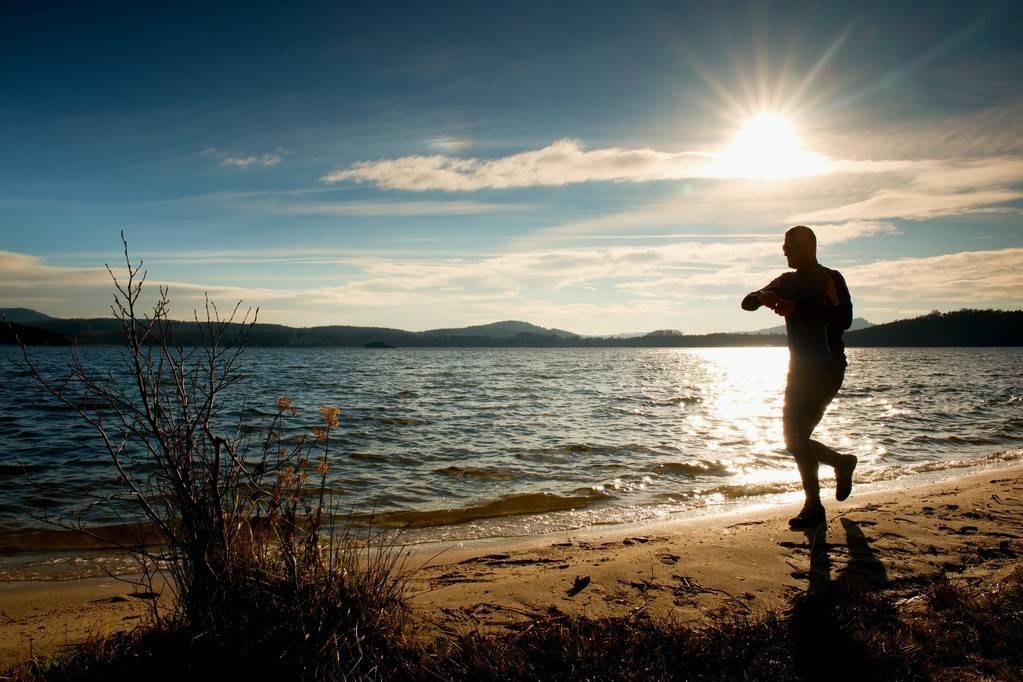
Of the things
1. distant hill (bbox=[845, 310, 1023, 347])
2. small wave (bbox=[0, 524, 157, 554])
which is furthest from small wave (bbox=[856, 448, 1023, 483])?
distant hill (bbox=[845, 310, 1023, 347])

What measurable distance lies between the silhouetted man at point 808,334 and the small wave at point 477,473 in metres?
4.62

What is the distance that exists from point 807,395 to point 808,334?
53cm

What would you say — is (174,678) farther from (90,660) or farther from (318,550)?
(318,550)

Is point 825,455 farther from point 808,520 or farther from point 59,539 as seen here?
point 59,539

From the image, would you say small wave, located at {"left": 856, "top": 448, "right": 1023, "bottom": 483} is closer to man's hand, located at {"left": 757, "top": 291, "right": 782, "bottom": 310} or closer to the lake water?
the lake water

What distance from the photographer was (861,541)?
16.7 feet

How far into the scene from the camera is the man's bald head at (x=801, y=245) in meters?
5.36

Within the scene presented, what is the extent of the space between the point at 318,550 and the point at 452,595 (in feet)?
4.48

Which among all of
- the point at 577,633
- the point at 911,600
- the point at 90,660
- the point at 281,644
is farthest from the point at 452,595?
the point at 911,600

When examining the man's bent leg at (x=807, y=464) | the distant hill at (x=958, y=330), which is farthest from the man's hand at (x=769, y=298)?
the distant hill at (x=958, y=330)

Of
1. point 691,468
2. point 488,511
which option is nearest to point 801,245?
point 488,511

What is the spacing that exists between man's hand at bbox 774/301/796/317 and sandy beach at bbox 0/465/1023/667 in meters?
1.90

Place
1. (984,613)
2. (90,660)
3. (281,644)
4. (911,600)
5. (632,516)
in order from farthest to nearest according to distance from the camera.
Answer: (632,516) < (911,600) < (984,613) < (90,660) < (281,644)

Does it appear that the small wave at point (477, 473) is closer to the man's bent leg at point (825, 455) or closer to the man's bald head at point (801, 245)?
the man's bent leg at point (825, 455)
